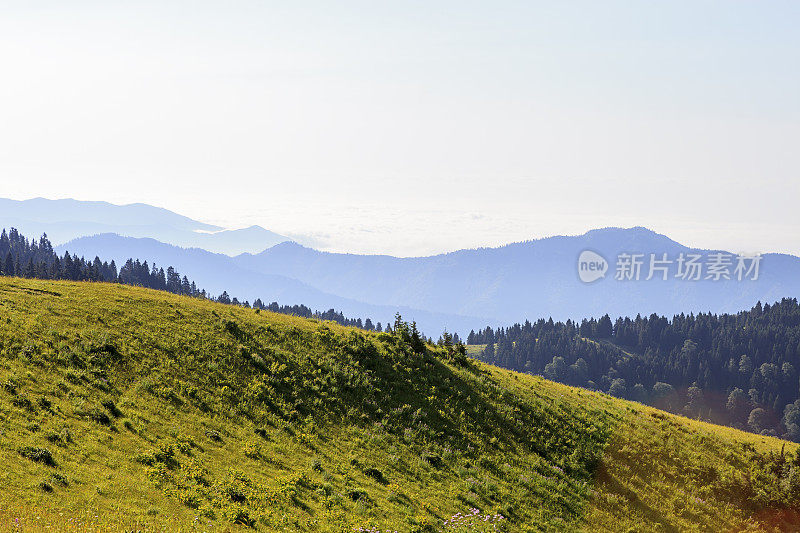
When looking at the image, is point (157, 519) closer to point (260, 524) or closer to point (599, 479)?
point (260, 524)

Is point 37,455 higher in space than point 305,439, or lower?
higher

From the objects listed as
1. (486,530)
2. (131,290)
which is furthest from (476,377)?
(131,290)

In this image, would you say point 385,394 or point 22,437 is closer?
point 22,437

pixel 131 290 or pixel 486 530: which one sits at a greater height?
pixel 131 290

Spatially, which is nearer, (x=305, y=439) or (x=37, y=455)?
(x=37, y=455)

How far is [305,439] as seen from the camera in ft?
108

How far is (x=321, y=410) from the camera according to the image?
122 feet

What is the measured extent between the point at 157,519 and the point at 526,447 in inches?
1011

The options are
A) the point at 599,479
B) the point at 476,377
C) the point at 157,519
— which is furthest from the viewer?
the point at 476,377

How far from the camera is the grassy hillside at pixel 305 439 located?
23.1 metres

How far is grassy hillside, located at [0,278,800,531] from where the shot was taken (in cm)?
2312

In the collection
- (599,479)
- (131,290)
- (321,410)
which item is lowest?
(599,479)

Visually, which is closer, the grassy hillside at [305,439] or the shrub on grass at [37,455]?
the shrub on grass at [37,455]

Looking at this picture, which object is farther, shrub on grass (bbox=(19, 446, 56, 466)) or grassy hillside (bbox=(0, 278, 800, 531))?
grassy hillside (bbox=(0, 278, 800, 531))
